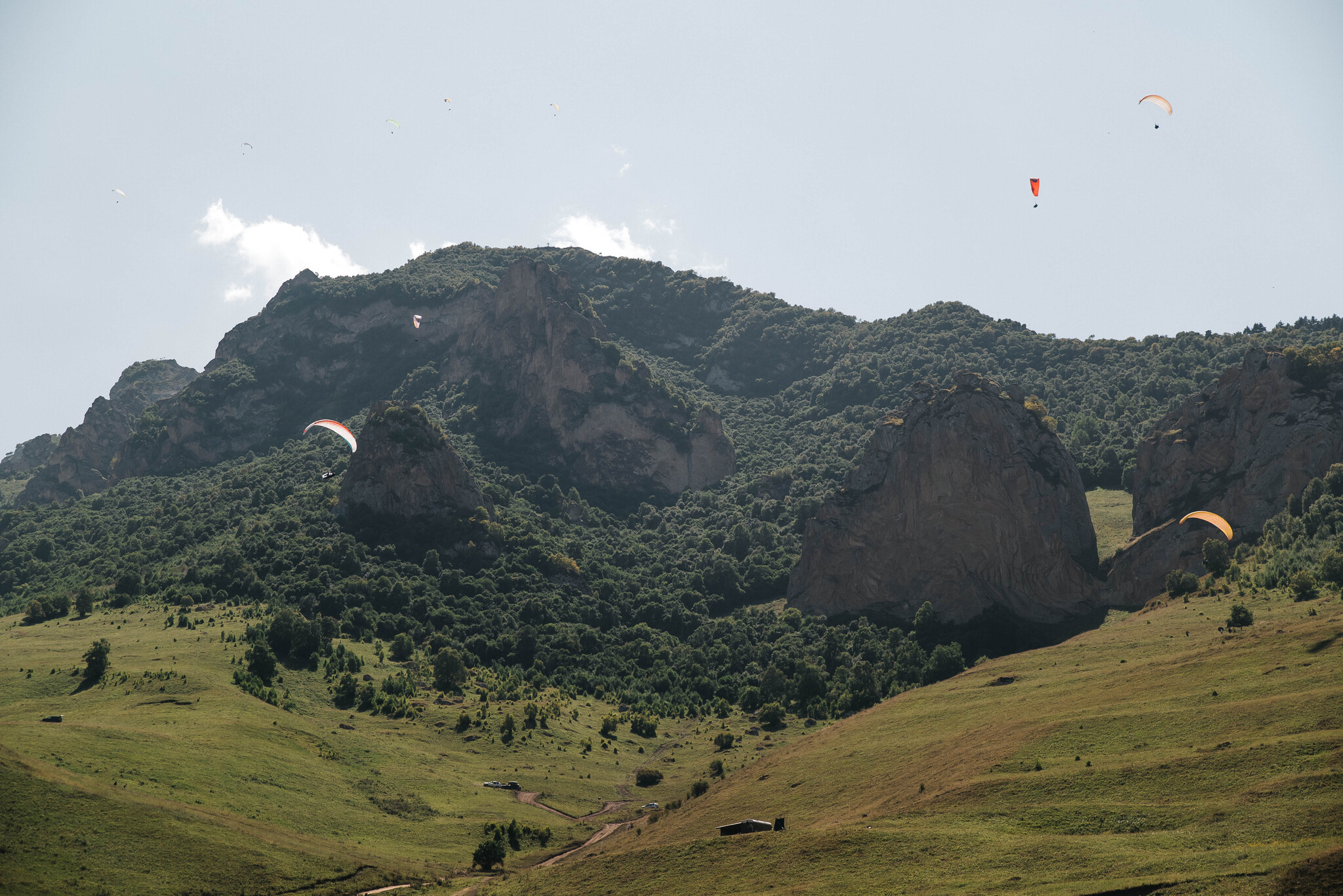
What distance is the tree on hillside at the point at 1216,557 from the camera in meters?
111

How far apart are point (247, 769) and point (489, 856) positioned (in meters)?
22.0

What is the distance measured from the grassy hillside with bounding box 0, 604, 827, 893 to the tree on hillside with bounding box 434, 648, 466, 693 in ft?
7.83

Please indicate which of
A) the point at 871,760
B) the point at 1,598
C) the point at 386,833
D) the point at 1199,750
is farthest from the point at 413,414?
the point at 1199,750

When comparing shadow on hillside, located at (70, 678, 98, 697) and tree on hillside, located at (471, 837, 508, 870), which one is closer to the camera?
tree on hillside, located at (471, 837, 508, 870)

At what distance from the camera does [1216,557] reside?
11200 centimetres

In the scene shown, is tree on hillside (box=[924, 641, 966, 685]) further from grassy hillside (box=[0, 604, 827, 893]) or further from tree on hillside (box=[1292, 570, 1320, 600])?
tree on hillside (box=[1292, 570, 1320, 600])

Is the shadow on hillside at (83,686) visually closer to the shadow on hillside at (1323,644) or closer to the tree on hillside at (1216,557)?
the shadow on hillside at (1323,644)

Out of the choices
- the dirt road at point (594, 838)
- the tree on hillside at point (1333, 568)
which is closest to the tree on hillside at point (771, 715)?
the dirt road at point (594, 838)

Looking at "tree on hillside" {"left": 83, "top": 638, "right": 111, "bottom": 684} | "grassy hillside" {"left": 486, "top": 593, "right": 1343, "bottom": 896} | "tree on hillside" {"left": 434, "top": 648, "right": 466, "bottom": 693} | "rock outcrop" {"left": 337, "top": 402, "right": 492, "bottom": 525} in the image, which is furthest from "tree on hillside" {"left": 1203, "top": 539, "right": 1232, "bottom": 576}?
"tree on hillside" {"left": 83, "top": 638, "right": 111, "bottom": 684}

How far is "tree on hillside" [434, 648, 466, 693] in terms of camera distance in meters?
123

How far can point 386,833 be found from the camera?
75312 mm

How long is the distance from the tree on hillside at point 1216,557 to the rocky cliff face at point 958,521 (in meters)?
21.1

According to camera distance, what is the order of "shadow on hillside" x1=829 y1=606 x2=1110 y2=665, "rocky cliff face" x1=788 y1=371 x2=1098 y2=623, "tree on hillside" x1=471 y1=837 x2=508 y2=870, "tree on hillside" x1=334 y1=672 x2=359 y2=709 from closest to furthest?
1. "tree on hillside" x1=471 y1=837 x2=508 y2=870
2. "tree on hillside" x1=334 y1=672 x2=359 y2=709
3. "shadow on hillside" x1=829 y1=606 x2=1110 y2=665
4. "rocky cliff face" x1=788 y1=371 x2=1098 y2=623

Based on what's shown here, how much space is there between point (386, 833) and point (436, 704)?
132ft
